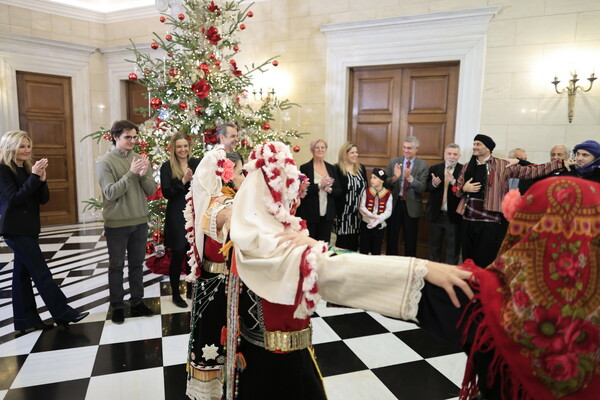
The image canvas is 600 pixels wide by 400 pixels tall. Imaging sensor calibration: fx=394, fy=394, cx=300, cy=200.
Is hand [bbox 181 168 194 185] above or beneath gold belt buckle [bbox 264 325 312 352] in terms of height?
above

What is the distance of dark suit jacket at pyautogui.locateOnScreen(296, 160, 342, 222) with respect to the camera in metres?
4.41

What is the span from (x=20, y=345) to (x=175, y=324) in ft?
3.59

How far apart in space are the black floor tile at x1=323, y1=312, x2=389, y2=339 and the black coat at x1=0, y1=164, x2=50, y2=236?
2.51 meters

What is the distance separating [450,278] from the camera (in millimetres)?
1016

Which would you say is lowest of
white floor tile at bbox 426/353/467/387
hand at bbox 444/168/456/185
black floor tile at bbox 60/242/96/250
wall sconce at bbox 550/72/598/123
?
black floor tile at bbox 60/242/96/250

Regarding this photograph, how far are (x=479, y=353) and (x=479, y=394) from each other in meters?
0.14

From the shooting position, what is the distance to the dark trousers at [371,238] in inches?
179

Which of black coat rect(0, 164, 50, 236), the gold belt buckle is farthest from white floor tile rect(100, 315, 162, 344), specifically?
the gold belt buckle

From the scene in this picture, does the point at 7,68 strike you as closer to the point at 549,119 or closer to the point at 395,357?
the point at 395,357

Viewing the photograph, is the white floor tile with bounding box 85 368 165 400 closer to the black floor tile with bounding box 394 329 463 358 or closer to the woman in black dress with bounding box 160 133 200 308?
the woman in black dress with bounding box 160 133 200 308

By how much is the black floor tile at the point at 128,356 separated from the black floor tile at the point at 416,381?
153 cm

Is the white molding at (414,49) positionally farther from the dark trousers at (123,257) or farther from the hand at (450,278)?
the hand at (450,278)

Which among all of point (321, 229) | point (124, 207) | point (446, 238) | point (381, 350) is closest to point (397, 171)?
point (446, 238)

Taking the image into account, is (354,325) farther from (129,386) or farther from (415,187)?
(415,187)
